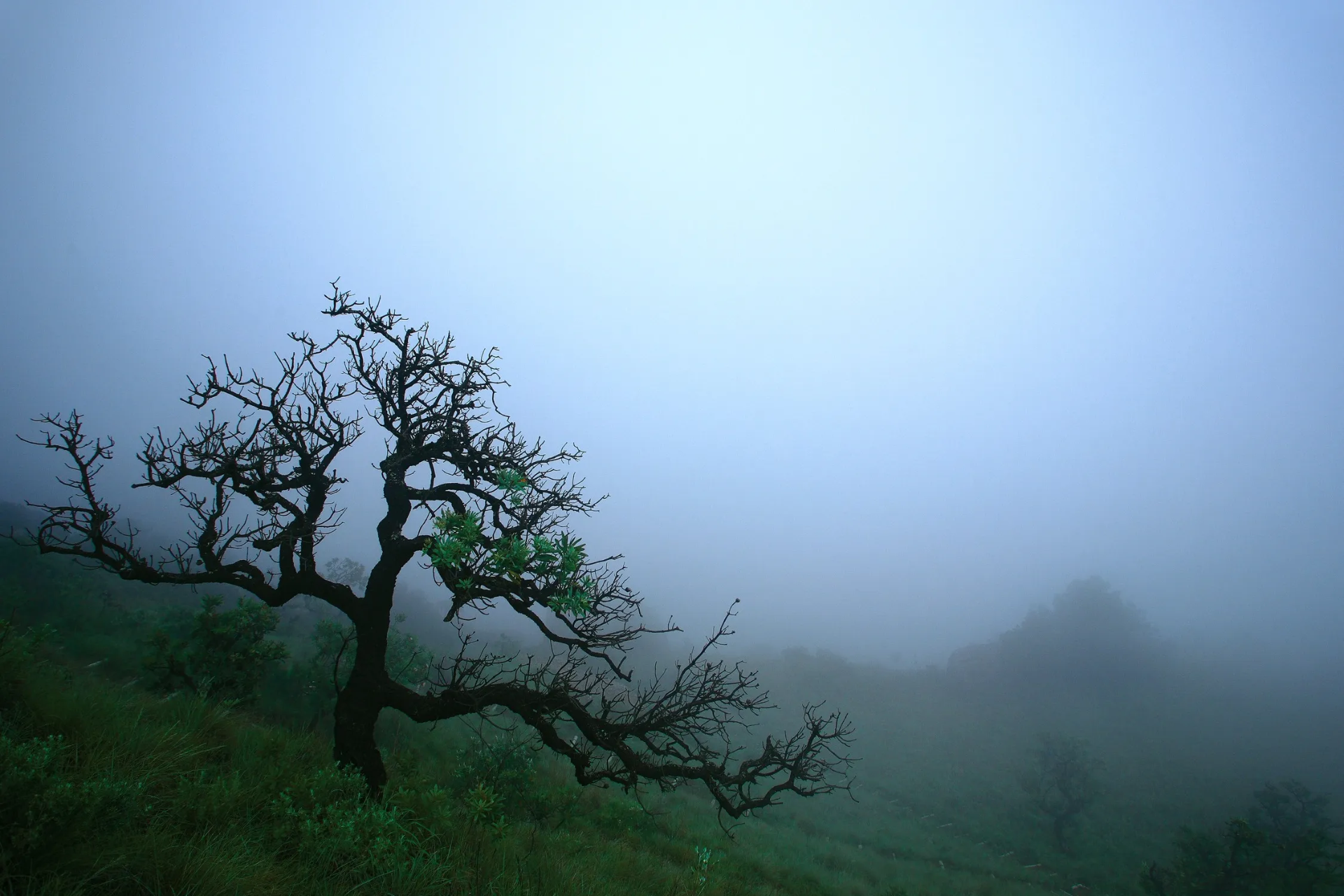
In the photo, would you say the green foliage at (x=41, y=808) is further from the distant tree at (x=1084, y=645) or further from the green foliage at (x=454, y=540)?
the distant tree at (x=1084, y=645)

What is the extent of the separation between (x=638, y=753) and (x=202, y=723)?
522 cm

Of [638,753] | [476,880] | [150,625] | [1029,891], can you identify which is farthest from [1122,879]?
[150,625]

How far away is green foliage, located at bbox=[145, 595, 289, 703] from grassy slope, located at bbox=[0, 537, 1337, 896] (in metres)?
0.70

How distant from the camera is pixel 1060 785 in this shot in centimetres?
2950

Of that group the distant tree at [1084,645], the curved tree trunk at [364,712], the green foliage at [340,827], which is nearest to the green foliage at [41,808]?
the green foliage at [340,827]

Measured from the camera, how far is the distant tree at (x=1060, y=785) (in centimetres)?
2881

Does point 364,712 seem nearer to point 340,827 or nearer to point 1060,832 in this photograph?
point 340,827

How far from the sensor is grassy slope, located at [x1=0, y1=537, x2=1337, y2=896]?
3818mm

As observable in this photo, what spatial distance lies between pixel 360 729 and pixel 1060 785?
40.2 metres

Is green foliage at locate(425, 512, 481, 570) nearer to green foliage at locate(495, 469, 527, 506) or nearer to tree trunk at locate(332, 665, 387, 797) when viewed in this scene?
green foliage at locate(495, 469, 527, 506)

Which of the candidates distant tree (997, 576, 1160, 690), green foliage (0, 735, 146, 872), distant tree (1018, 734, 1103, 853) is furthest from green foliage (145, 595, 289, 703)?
distant tree (997, 576, 1160, 690)

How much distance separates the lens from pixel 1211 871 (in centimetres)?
1817

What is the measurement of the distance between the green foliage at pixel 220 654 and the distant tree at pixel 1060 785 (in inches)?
1578

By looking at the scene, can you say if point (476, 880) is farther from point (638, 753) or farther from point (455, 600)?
point (455, 600)
